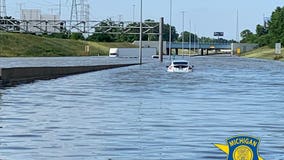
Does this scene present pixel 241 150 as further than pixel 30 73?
No

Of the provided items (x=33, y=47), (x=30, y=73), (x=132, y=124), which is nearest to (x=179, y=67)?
(x=30, y=73)

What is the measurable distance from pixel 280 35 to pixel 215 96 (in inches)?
6294

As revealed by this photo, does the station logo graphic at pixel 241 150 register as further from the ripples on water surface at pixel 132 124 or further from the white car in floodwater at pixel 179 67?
the white car in floodwater at pixel 179 67

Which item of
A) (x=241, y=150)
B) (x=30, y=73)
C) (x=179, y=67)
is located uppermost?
(x=241, y=150)

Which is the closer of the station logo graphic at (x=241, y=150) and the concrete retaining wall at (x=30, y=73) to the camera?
the station logo graphic at (x=241, y=150)

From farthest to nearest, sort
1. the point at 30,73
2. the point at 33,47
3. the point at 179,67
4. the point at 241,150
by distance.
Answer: the point at 33,47, the point at 179,67, the point at 30,73, the point at 241,150

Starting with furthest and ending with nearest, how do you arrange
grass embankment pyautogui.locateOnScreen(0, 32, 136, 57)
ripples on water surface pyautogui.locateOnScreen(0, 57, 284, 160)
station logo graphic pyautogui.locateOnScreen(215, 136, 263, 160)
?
1. grass embankment pyautogui.locateOnScreen(0, 32, 136, 57)
2. ripples on water surface pyautogui.locateOnScreen(0, 57, 284, 160)
3. station logo graphic pyautogui.locateOnScreen(215, 136, 263, 160)

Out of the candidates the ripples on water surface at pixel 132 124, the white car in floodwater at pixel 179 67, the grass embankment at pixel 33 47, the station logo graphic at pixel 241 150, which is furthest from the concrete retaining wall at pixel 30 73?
the grass embankment at pixel 33 47

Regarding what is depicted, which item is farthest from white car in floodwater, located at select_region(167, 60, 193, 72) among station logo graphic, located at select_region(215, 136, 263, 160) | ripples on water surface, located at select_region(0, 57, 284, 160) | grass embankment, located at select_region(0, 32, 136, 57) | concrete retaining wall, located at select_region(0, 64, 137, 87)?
grass embankment, located at select_region(0, 32, 136, 57)

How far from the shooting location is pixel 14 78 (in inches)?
1879

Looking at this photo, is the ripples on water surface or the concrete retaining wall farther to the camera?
the concrete retaining wall

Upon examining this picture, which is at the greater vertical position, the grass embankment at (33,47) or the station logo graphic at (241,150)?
the station logo graphic at (241,150)

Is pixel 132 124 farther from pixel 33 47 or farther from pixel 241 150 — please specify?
pixel 33 47

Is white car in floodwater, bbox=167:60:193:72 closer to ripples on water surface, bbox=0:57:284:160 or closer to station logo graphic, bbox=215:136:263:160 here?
ripples on water surface, bbox=0:57:284:160
